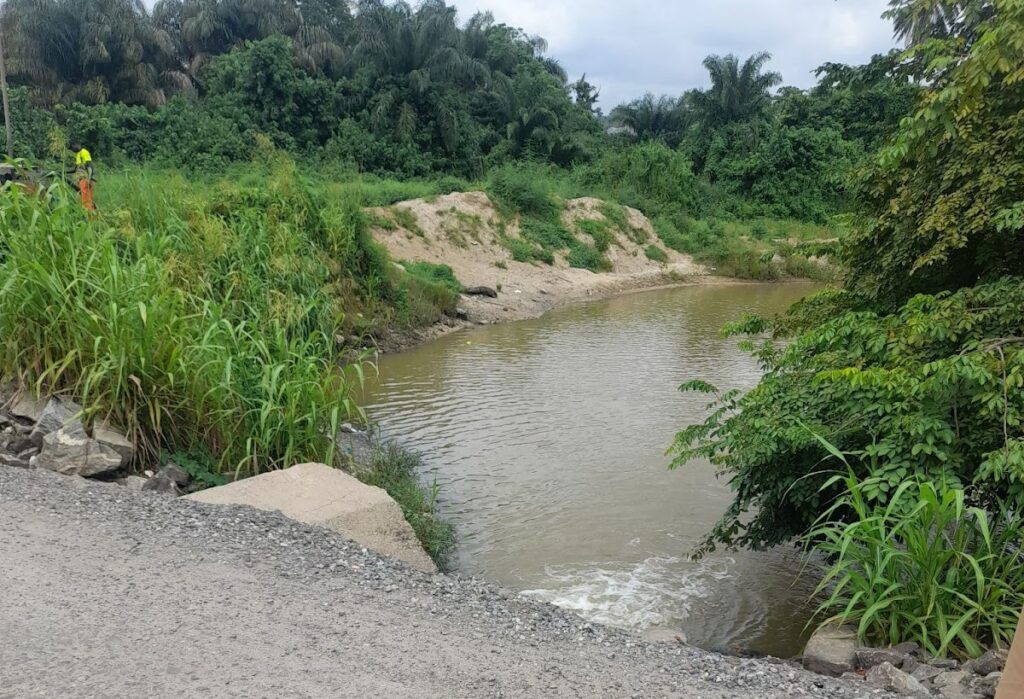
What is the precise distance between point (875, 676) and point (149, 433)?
14.6ft

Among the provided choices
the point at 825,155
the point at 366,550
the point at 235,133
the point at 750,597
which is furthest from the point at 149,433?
the point at 825,155

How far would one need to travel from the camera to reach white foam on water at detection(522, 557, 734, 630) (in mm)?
5418

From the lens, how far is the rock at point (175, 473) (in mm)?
5355

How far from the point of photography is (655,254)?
1059 inches

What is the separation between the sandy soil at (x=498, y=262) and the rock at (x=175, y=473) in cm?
1151

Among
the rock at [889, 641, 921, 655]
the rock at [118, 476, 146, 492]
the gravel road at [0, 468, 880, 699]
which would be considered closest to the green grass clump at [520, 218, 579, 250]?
the rock at [118, 476, 146, 492]

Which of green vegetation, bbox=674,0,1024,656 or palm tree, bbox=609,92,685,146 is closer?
green vegetation, bbox=674,0,1024,656

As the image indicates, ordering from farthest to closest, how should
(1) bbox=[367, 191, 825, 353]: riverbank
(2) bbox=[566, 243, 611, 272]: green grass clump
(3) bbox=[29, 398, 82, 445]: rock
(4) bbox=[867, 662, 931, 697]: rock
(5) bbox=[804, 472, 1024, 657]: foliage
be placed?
(2) bbox=[566, 243, 611, 272]: green grass clump < (1) bbox=[367, 191, 825, 353]: riverbank < (3) bbox=[29, 398, 82, 445]: rock < (5) bbox=[804, 472, 1024, 657]: foliage < (4) bbox=[867, 662, 931, 697]: rock

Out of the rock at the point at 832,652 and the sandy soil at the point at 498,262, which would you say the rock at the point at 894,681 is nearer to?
the rock at the point at 832,652

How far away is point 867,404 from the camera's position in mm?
4504

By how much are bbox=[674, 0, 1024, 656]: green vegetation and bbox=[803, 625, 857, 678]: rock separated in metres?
0.14

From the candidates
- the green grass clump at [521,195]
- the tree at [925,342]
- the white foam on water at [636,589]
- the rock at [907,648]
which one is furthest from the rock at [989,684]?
the green grass clump at [521,195]

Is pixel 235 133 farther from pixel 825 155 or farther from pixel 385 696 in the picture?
pixel 385 696

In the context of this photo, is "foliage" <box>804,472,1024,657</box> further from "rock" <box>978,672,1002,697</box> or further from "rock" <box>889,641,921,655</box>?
"rock" <box>978,672,1002,697</box>
